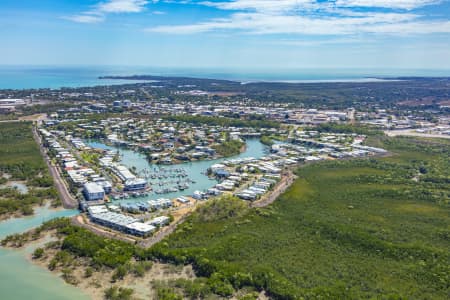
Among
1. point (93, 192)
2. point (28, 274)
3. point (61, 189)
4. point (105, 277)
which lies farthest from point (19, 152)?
point (105, 277)

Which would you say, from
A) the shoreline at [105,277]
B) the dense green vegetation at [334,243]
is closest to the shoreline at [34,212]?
the shoreline at [105,277]

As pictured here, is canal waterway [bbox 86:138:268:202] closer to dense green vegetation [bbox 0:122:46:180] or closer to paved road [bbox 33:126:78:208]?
paved road [bbox 33:126:78:208]

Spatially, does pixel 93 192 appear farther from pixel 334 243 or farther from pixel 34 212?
pixel 334 243

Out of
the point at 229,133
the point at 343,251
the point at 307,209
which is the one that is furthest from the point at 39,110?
the point at 343,251

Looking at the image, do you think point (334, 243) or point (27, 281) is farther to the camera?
point (334, 243)

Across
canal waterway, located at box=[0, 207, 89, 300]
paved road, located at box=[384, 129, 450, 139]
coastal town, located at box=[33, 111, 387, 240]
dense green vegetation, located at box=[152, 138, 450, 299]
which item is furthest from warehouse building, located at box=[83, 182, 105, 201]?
paved road, located at box=[384, 129, 450, 139]

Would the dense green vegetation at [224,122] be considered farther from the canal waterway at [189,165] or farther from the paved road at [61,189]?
the paved road at [61,189]

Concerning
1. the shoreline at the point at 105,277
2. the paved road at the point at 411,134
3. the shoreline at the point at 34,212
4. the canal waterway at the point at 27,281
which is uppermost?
the paved road at the point at 411,134
